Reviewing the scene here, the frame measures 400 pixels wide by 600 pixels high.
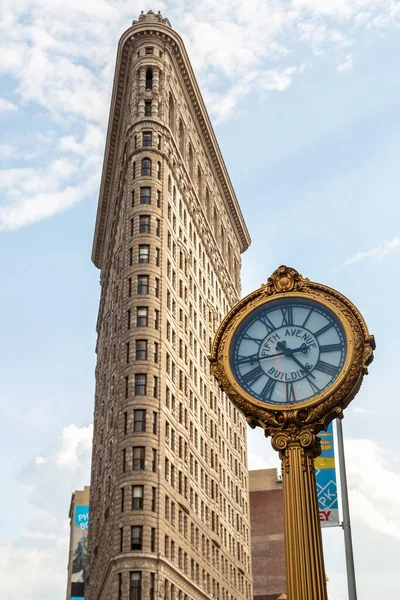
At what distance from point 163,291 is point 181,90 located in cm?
3227

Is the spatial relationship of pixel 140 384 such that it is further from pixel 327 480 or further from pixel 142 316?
pixel 327 480

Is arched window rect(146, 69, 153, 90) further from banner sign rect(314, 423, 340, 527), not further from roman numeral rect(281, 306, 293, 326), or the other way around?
roman numeral rect(281, 306, 293, 326)

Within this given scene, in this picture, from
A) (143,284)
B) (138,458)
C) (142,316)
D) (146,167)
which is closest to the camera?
(138,458)

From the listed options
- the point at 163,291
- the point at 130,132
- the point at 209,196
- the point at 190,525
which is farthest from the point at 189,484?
the point at 209,196

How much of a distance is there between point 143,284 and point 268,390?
70461 mm

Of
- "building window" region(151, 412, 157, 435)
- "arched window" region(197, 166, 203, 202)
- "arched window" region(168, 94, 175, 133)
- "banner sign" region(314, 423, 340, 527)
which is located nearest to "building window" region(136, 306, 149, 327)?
"building window" region(151, 412, 157, 435)

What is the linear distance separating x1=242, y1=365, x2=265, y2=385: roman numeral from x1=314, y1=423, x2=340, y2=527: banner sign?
12412mm

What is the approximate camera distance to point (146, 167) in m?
87.4

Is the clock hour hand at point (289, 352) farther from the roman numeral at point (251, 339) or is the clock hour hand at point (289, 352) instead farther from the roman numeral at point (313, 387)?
the roman numeral at point (251, 339)

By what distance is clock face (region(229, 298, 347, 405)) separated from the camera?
A: 10117 millimetres

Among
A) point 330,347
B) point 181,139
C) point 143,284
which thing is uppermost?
point 181,139

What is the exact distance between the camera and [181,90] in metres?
102

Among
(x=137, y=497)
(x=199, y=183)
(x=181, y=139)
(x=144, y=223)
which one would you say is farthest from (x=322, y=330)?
(x=199, y=183)

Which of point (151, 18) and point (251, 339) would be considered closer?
point (251, 339)
